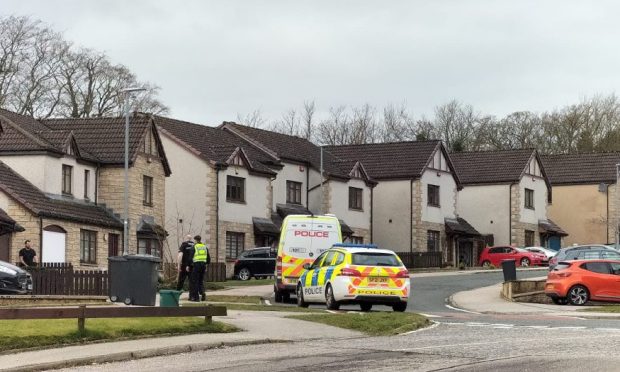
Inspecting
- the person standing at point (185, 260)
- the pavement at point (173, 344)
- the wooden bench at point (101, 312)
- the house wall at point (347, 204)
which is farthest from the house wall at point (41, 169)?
the wooden bench at point (101, 312)

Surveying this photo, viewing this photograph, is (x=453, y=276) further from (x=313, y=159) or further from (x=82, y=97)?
(x=82, y=97)

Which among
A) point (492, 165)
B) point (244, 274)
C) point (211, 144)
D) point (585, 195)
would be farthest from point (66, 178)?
point (585, 195)

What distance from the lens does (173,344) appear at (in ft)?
62.5

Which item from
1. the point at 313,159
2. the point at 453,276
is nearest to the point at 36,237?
the point at 453,276

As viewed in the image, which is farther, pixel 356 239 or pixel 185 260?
pixel 356 239

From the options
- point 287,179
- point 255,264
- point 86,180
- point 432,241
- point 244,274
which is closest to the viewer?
point 86,180

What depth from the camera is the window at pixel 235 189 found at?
197 ft

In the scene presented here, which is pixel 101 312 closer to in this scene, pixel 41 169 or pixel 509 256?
pixel 41 169

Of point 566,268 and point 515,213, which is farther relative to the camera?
point 515,213

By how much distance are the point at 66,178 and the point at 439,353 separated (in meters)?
34.7

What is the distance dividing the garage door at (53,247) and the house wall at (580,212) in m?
45.5

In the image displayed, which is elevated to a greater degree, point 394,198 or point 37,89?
point 37,89

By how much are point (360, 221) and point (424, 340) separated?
49.8 m

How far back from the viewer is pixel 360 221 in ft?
231
